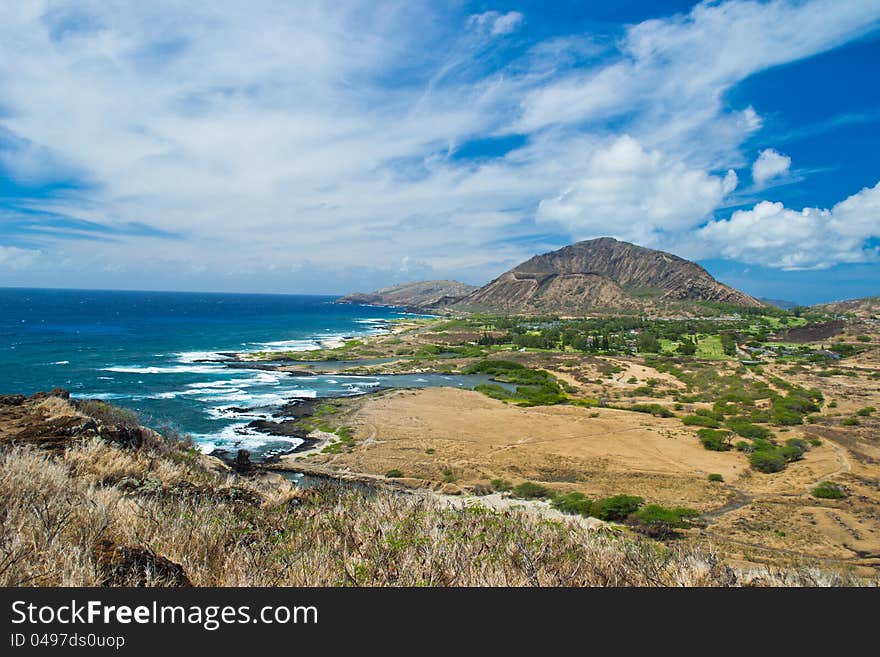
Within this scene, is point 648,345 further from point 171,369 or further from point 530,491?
point 171,369

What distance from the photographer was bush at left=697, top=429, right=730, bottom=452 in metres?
30.8

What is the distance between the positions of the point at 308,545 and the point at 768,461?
29.8 m

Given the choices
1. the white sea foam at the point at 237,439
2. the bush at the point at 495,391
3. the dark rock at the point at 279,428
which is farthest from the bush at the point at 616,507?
the bush at the point at 495,391

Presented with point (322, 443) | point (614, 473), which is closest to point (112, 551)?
point (614, 473)

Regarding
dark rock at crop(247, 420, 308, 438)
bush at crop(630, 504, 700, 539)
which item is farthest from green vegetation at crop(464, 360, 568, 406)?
bush at crop(630, 504, 700, 539)

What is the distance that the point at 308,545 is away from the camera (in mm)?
7133

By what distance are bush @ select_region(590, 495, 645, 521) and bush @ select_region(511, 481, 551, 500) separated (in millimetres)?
2939

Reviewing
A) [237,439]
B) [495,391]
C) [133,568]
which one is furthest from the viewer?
[495,391]

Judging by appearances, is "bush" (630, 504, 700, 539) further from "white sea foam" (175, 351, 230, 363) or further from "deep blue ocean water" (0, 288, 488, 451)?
"white sea foam" (175, 351, 230, 363)

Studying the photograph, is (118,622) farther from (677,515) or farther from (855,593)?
(677,515)

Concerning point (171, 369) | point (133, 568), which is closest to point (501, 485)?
point (133, 568)

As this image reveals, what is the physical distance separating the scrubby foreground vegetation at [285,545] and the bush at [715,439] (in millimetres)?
26649

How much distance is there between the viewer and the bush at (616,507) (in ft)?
67.5

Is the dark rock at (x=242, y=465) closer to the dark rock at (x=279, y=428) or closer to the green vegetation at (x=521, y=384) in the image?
the dark rock at (x=279, y=428)
